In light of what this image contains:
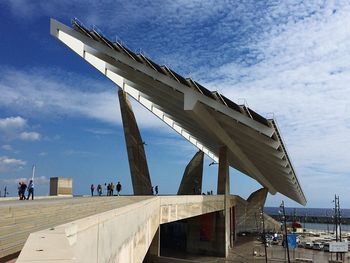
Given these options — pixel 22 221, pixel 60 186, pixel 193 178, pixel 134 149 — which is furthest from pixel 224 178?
pixel 22 221

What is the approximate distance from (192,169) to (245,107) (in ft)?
97.4

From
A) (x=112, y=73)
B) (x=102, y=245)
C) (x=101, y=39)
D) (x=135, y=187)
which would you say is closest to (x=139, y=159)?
(x=135, y=187)

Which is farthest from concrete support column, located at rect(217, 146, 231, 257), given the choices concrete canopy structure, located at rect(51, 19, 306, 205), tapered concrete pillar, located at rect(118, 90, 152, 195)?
tapered concrete pillar, located at rect(118, 90, 152, 195)

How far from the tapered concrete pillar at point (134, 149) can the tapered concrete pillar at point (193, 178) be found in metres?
13.0

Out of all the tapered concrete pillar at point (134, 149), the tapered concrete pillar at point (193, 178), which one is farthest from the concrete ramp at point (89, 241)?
the tapered concrete pillar at point (193, 178)

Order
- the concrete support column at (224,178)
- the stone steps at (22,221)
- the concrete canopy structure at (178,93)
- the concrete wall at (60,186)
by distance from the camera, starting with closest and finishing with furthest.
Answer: the stone steps at (22,221) < the concrete canopy structure at (178,93) < the concrete wall at (60,186) < the concrete support column at (224,178)

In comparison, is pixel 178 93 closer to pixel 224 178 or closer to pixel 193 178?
pixel 224 178

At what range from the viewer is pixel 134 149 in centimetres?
4153

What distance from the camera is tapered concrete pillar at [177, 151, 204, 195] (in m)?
54.8

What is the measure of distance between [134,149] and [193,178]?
52.1ft

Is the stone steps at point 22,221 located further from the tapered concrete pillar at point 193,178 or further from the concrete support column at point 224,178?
the tapered concrete pillar at point 193,178

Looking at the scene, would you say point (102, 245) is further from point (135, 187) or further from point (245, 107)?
point (135, 187)

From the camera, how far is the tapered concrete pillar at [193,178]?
5481 cm

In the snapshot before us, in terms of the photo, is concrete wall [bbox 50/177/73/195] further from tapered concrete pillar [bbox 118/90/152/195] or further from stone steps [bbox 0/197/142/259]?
stone steps [bbox 0/197/142/259]
